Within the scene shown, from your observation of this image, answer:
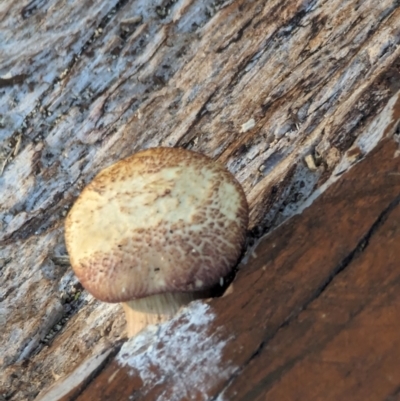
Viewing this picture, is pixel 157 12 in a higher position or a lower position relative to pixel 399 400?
higher

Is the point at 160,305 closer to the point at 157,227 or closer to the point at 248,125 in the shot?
the point at 157,227

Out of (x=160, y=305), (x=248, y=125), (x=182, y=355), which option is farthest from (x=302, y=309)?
(x=248, y=125)

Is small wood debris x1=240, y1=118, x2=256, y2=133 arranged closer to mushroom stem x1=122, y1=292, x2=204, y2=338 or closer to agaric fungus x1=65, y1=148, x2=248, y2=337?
agaric fungus x1=65, y1=148, x2=248, y2=337

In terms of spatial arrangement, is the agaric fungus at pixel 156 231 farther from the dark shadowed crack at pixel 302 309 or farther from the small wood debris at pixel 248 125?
the small wood debris at pixel 248 125

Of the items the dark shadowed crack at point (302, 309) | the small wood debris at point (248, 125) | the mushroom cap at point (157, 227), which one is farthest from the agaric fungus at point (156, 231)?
the small wood debris at point (248, 125)

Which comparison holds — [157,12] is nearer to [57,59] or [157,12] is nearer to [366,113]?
[57,59]

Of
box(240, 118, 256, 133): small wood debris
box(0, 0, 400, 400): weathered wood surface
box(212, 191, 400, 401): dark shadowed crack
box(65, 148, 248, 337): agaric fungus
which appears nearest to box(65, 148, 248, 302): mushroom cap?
box(65, 148, 248, 337): agaric fungus

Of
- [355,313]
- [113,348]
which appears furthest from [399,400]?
[113,348]
